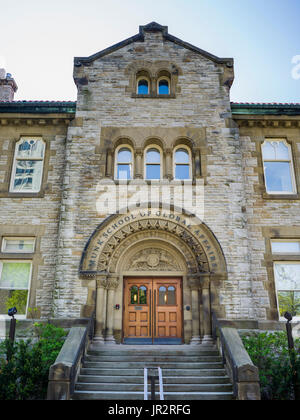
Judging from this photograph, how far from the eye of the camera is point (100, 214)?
38.0 ft

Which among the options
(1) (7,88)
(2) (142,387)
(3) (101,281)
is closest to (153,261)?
(3) (101,281)

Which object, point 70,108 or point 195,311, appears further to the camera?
point 70,108

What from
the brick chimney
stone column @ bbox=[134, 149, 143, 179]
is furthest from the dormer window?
the brick chimney

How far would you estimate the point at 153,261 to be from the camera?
38.6 ft

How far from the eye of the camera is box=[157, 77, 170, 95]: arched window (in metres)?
13.6

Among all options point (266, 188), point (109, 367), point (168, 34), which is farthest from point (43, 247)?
point (168, 34)

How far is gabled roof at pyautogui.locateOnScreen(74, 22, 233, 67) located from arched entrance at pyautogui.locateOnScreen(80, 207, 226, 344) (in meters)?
6.06

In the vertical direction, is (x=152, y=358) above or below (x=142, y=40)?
below

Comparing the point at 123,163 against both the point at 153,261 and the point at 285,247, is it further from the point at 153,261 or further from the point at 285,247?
the point at 285,247

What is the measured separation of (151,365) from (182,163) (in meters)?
6.52

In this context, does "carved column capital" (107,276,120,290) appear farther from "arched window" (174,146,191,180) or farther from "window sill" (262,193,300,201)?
"window sill" (262,193,300,201)

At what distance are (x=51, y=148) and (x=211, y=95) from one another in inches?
233
